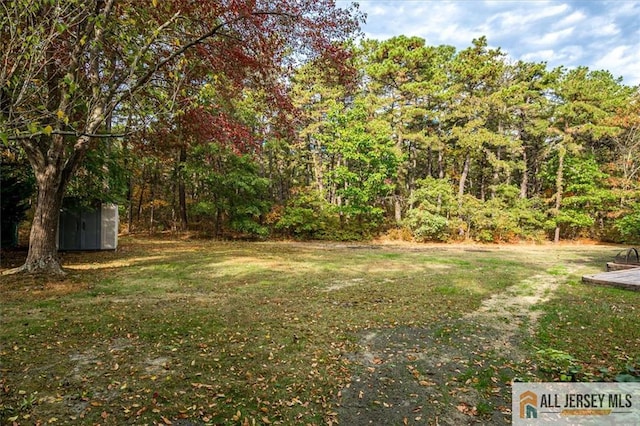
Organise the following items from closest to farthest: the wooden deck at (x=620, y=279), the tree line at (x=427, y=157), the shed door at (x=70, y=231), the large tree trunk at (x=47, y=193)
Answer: the wooden deck at (x=620, y=279), the large tree trunk at (x=47, y=193), the shed door at (x=70, y=231), the tree line at (x=427, y=157)

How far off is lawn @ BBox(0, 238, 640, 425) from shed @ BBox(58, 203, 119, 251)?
15.2ft

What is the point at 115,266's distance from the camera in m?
8.30

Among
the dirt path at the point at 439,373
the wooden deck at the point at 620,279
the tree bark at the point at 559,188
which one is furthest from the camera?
the tree bark at the point at 559,188

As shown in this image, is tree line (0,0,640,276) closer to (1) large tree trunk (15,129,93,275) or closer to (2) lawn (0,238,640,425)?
(1) large tree trunk (15,129,93,275)

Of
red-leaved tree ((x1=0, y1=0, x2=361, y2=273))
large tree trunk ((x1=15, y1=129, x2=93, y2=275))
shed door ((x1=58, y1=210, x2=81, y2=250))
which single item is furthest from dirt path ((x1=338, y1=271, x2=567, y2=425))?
shed door ((x1=58, y1=210, x2=81, y2=250))

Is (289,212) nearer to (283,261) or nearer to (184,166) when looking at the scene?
(184,166)

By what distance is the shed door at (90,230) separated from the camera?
Result: 1102cm

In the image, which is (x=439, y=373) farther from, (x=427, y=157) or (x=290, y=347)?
(x=427, y=157)

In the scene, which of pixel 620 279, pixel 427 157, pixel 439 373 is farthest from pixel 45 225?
pixel 427 157

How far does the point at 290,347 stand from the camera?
363 cm

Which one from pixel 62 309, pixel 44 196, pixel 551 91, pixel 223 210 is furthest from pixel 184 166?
pixel 551 91

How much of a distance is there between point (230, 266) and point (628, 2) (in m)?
9.76

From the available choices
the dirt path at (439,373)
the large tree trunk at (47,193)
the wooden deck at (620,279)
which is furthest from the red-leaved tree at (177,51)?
the wooden deck at (620,279)

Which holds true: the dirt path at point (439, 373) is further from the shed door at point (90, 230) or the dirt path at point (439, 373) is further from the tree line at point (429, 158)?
the tree line at point (429, 158)
